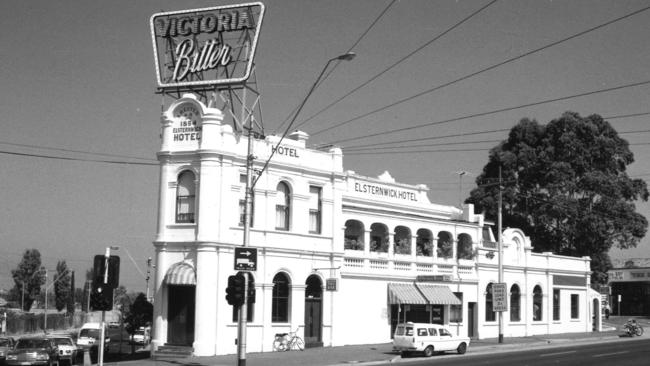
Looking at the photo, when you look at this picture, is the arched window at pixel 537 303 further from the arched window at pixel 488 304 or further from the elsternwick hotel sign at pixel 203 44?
the elsternwick hotel sign at pixel 203 44

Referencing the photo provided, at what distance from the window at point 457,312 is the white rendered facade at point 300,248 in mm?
64

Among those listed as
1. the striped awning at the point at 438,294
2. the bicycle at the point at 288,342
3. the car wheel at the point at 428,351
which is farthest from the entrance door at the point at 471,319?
the bicycle at the point at 288,342

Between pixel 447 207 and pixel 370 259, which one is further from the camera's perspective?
pixel 447 207

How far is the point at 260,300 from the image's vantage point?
3591 centimetres

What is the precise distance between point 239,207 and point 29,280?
2879 inches

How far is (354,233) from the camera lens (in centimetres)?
4359

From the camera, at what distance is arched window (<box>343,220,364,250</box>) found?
42838 millimetres

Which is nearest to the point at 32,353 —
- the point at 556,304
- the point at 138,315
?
the point at 138,315

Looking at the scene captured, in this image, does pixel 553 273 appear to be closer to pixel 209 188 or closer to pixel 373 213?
pixel 373 213

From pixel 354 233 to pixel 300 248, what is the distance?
6.48 metres

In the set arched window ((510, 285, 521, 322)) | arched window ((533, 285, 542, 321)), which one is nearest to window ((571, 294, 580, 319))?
arched window ((533, 285, 542, 321))

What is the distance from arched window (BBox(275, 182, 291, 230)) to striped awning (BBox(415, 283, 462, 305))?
34.0 feet

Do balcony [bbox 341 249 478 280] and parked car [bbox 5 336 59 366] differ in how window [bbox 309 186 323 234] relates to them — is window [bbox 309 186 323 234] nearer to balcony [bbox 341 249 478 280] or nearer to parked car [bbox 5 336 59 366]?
balcony [bbox 341 249 478 280]


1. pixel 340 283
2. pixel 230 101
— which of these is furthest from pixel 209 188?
pixel 340 283
